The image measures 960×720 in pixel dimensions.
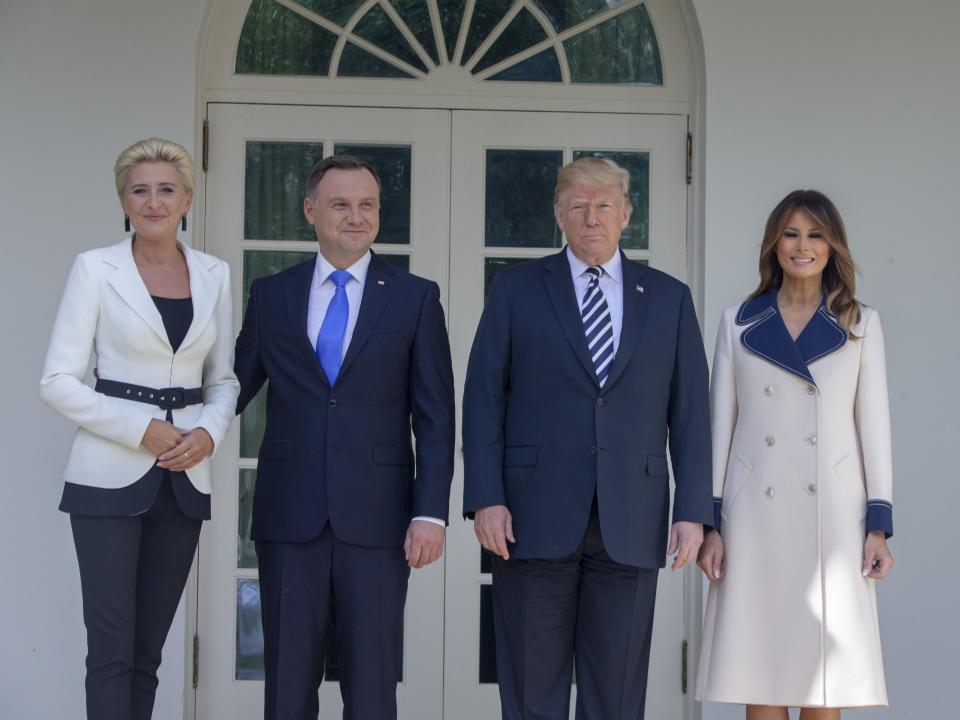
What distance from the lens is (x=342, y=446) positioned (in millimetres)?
3328

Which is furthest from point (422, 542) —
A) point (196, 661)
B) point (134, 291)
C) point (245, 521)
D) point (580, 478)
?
point (196, 661)

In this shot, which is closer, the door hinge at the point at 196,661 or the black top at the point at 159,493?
the black top at the point at 159,493

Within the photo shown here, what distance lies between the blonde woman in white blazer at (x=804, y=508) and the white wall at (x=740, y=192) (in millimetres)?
1163

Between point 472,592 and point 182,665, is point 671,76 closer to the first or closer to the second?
point 472,592

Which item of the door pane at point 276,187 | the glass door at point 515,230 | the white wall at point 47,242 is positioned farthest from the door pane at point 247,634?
the door pane at point 276,187

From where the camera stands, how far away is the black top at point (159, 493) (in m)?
3.26

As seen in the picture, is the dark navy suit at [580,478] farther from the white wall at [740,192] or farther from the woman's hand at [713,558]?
the white wall at [740,192]

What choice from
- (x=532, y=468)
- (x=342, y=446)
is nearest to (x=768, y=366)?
(x=532, y=468)

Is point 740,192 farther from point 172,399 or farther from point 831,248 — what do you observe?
point 172,399

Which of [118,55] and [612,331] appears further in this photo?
[118,55]

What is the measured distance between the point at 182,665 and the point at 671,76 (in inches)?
109

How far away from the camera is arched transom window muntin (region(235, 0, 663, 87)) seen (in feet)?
15.9

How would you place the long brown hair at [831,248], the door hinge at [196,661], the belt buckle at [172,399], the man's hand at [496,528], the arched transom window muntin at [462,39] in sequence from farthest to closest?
1. the arched transom window muntin at [462,39]
2. the door hinge at [196,661]
3. the long brown hair at [831,248]
4. the belt buckle at [172,399]
5. the man's hand at [496,528]

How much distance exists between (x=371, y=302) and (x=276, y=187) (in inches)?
61.3
